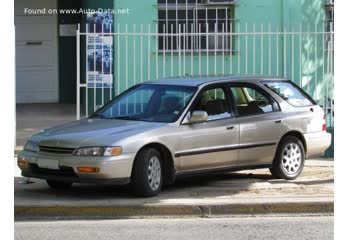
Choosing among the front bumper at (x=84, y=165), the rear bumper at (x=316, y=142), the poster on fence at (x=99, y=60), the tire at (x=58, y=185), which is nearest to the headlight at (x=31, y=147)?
the front bumper at (x=84, y=165)

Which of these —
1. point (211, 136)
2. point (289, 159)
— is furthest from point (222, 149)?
point (289, 159)

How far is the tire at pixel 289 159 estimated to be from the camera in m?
9.72

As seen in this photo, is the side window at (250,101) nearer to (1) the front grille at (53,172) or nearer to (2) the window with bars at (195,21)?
(1) the front grille at (53,172)

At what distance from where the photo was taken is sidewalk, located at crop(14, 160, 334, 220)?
794 cm

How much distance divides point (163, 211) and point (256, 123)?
2.19 meters

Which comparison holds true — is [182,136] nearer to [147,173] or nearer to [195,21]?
[147,173]

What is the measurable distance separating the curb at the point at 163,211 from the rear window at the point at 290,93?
2.25 meters

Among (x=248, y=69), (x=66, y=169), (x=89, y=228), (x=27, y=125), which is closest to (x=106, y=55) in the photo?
(x=27, y=125)

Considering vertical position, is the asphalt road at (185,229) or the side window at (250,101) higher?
the side window at (250,101)

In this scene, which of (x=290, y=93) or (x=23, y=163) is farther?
(x=290, y=93)

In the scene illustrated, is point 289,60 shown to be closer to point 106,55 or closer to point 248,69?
point 248,69

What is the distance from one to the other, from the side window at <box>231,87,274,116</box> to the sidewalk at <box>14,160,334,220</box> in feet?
3.32

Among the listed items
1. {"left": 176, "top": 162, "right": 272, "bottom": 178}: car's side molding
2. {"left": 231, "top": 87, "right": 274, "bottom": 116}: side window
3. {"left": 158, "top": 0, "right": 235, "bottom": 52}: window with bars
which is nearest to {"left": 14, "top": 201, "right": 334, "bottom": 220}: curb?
{"left": 176, "top": 162, "right": 272, "bottom": 178}: car's side molding

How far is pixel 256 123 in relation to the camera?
372 inches
